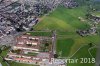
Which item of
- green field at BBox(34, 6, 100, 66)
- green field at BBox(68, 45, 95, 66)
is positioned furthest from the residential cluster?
green field at BBox(68, 45, 95, 66)

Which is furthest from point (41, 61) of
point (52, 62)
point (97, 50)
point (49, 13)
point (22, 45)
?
point (49, 13)

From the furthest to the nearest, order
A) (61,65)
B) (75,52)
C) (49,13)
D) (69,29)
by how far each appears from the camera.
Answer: (49,13) → (69,29) → (75,52) → (61,65)

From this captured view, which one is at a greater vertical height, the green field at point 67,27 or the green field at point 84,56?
the green field at point 67,27

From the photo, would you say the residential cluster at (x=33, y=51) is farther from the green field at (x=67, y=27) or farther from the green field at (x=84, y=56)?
the green field at (x=84, y=56)

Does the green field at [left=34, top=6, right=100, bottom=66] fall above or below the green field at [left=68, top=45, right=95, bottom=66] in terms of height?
above

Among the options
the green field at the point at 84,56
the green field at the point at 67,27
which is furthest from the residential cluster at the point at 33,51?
the green field at the point at 84,56

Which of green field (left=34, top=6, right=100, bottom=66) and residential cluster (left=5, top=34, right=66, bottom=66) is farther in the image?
green field (left=34, top=6, right=100, bottom=66)

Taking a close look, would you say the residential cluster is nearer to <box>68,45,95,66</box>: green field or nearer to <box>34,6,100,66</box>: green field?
<box>34,6,100,66</box>: green field

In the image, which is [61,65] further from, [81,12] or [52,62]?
[81,12]
